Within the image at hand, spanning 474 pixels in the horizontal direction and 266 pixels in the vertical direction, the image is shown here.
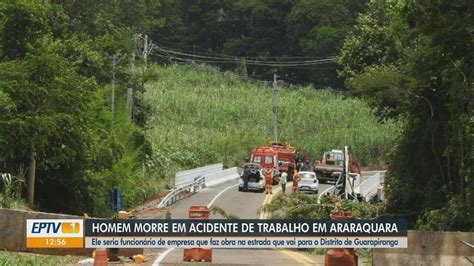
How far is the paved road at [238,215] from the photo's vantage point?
18.0m

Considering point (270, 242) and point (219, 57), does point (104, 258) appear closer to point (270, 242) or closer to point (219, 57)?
point (270, 242)

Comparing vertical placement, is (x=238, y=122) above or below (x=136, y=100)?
below

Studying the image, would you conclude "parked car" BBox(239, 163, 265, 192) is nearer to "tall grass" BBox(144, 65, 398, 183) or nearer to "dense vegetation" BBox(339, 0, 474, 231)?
"tall grass" BBox(144, 65, 398, 183)

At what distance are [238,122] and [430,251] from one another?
7870 cm

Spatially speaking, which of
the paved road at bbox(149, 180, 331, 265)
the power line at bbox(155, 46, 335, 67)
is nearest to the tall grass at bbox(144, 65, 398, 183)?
the paved road at bbox(149, 180, 331, 265)

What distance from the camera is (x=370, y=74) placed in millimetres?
33000

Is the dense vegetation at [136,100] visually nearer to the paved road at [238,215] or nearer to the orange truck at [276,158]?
the paved road at [238,215]

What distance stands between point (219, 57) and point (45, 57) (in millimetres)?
121878

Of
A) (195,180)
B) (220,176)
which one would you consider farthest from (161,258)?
(220,176)

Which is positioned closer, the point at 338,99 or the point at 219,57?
the point at 338,99

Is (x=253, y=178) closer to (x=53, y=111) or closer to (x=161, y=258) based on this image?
(x=53, y=111)

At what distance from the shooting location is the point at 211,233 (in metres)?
14.3

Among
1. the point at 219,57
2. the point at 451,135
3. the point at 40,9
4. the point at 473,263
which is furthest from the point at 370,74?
the point at 219,57

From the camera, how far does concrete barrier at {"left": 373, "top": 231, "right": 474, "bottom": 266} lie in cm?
1559
